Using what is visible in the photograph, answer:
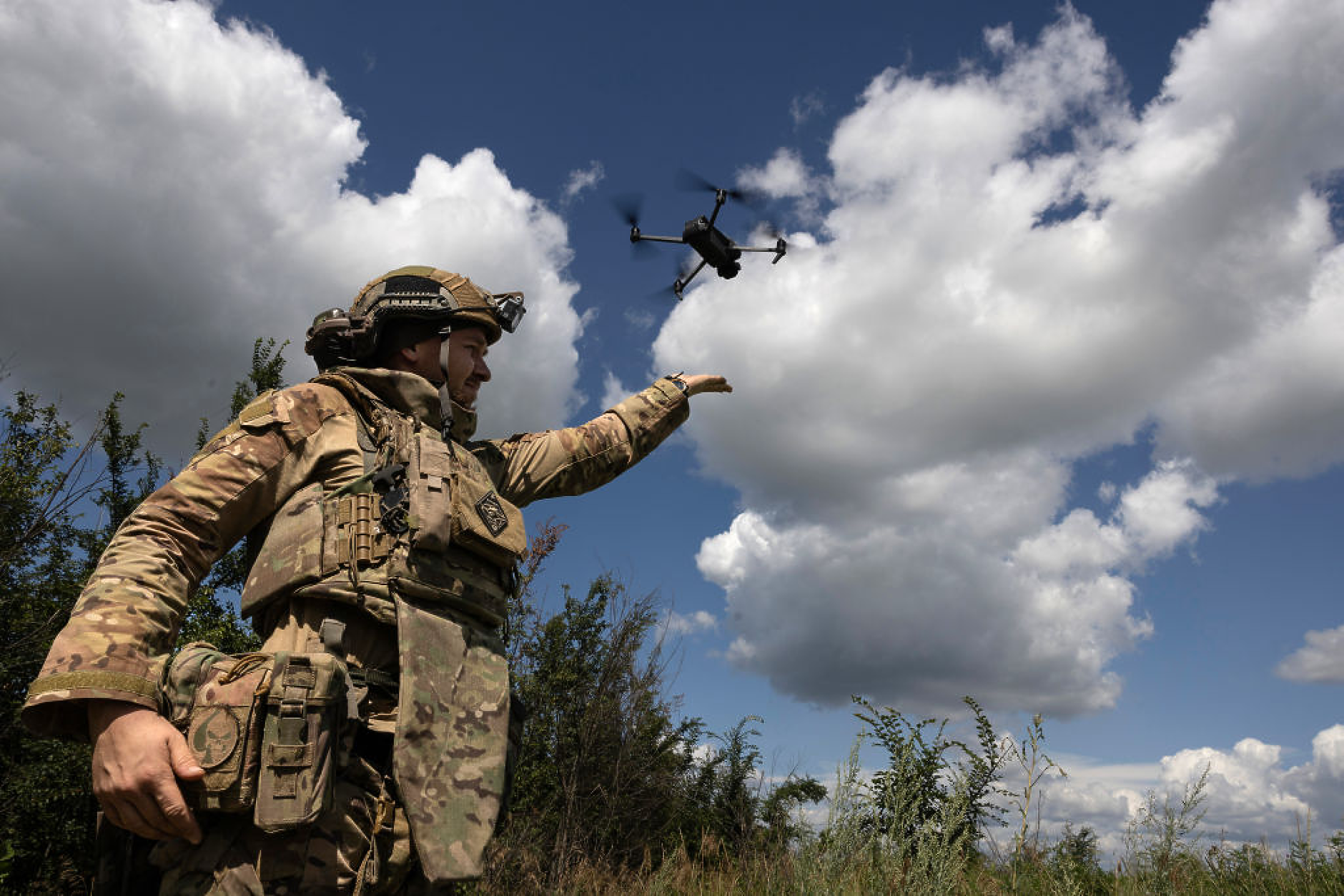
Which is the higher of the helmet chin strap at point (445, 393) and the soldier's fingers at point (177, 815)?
the helmet chin strap at point (445, 393)

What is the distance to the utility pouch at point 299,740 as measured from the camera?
228 centimetres

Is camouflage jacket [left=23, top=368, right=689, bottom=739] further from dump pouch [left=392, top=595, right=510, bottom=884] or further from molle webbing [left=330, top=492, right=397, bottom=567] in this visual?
dump pouch [left=392, top=595, right=510, bottom=884]

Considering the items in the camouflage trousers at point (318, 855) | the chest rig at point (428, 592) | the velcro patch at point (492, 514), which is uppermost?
the velcro patch at point (492, 514)

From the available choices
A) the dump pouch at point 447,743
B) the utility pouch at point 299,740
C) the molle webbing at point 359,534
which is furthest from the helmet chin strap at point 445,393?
Answer: the utility pouch at point 299,740

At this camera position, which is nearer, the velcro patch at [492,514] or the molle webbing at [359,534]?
the molle webbing at [359,534]

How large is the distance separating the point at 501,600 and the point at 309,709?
33.2 inches

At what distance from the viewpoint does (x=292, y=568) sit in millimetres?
2643

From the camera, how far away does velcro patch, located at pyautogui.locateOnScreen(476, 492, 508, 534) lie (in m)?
2.92

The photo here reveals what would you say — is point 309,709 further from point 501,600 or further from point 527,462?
point 527,462

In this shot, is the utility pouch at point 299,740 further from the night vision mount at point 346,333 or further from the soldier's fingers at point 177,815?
the night vision mount at point 346,333

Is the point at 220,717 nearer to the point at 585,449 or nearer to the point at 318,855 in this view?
the point at 318,855

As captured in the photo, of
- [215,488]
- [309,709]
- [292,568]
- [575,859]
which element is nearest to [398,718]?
[309,709]

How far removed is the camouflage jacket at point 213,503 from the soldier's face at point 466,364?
0.09 meters

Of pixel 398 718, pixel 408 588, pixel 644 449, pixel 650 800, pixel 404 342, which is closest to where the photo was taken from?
pixel 398 718
